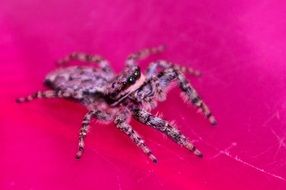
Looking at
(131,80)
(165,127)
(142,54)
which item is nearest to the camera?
(165,127)

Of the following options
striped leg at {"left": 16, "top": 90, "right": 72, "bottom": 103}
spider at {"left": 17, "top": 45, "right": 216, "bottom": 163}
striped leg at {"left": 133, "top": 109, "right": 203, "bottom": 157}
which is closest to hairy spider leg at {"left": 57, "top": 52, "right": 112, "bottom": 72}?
spider at {"left": 17, "top": 45, "right": 216, "bottom": 163}

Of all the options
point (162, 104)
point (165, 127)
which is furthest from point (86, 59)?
point (165, 127)

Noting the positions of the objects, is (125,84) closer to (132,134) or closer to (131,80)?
(131,80)

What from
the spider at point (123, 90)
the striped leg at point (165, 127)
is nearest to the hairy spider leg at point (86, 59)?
the spider at point (123, 90)

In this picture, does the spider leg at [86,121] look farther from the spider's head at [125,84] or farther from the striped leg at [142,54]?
the striped leg at [142,54]

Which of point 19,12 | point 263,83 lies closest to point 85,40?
point 19,12

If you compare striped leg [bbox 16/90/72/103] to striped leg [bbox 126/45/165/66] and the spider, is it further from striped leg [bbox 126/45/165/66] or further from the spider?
striped leg [bbox 126/45/165/66]
